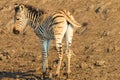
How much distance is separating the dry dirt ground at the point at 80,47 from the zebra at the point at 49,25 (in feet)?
2.93

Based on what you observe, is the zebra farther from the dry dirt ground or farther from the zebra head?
the dry dirt ground

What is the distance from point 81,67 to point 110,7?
5.23 m

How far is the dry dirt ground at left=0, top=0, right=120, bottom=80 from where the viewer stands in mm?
13109

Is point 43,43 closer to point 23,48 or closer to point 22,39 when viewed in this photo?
point 23,48

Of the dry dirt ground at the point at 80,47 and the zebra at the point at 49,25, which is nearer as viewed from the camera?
the zebra at the point at 49,25

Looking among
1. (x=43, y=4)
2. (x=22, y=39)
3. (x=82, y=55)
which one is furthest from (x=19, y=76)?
(x=43, y=4)

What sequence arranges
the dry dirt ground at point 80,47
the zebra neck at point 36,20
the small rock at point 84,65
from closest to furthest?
the zebra neck at point 36,20 < the dry dirt ground at point 80,47 < the small rock at point 84,65

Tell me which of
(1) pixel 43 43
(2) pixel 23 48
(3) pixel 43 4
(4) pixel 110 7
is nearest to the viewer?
(1) pixel 43 43

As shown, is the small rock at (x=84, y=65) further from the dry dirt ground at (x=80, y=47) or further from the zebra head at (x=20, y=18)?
the zebra head at (x=20, y=18)

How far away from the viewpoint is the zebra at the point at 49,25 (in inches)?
484

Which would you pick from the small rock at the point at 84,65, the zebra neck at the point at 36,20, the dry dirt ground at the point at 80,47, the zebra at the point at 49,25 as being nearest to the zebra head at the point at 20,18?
the zebra at the point at 49,25

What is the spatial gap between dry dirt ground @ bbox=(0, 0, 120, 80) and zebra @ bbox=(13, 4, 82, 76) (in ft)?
2.93

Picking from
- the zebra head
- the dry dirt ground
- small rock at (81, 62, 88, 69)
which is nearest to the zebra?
the zebra head

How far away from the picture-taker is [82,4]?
19.0 m
